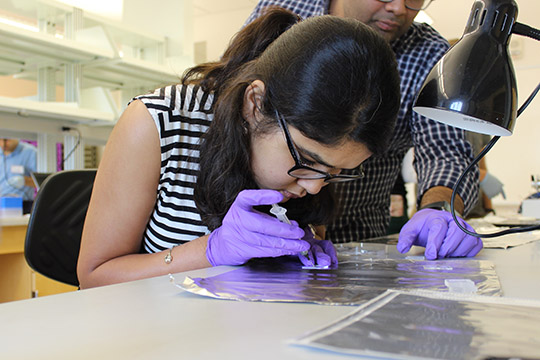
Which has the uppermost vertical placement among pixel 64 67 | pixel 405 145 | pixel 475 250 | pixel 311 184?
pixel 64 67

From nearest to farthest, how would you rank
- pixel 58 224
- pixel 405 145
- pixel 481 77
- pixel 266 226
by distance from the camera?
pixel 481 77 → pixel 266 226 → pixel 58 224 → pixel 405 145

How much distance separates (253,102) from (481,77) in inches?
17.3

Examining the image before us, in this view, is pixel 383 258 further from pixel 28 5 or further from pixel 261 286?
pixel 28 5

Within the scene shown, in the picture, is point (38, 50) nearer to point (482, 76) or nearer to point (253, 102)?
point (253, 102)

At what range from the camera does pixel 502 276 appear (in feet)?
2.61

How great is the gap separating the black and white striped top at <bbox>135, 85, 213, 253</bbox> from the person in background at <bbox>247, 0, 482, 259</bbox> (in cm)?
53

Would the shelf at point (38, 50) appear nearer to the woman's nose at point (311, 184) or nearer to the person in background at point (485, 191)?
the woman's nose at point (311, 184)

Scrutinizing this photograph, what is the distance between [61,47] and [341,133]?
2.57 metres

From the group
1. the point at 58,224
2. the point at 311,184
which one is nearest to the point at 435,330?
the point at 311,184

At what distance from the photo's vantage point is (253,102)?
940 millimetres

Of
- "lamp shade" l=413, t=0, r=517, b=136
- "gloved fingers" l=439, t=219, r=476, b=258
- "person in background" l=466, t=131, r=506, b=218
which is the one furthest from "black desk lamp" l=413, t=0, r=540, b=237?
"person in background" l=466, t=131, r=506, b=218

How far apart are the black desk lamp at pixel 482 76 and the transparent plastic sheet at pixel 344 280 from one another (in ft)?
0.75

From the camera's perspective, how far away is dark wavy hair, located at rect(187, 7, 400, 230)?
0.82m

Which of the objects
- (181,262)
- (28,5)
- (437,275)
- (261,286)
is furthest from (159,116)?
(28,5)
